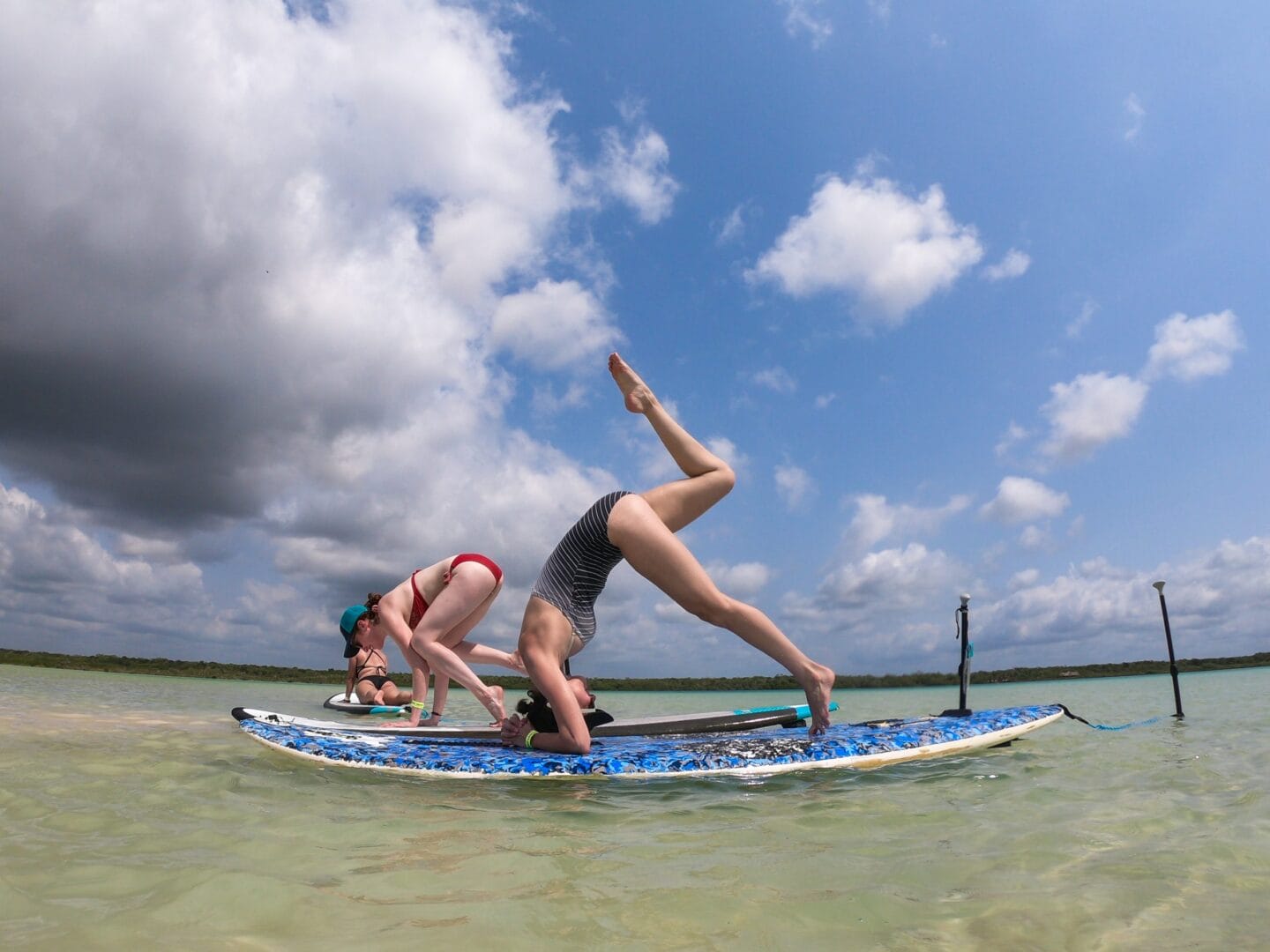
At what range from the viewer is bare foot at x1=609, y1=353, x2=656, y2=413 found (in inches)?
226

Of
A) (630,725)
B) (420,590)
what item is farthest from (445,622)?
(630,725)

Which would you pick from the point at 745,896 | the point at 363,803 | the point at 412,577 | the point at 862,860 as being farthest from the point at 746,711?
the point at 745,896

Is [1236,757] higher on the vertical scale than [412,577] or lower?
lower

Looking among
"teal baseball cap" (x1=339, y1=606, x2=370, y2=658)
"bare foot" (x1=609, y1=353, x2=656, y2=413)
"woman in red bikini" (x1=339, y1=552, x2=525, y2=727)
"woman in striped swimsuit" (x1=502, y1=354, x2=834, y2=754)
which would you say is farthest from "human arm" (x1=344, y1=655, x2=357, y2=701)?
"bare foot" (x1=609, y1=353, x2=656, y2=413)

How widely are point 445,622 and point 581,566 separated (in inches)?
107

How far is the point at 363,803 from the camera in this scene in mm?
4219

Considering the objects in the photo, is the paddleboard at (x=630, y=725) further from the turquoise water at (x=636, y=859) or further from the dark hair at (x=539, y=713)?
the turquoise water at (x=636, y=859)

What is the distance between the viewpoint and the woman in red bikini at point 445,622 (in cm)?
764

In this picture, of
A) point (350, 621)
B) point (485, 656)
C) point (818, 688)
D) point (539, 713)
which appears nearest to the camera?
point (818, 688)

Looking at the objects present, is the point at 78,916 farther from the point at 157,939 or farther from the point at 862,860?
the point at 862,860

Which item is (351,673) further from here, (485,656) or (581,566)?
(581,566)

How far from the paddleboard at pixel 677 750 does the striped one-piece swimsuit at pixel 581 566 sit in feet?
3.45

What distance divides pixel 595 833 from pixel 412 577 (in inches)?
218

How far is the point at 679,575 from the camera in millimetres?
5266
